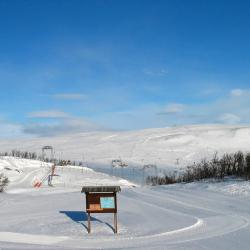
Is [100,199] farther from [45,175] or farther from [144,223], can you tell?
[45,175]

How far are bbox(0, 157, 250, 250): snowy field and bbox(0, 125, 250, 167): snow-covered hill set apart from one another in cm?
3404

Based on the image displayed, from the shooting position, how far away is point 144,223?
14.0m

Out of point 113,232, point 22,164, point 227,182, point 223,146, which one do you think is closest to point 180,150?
point 223,146

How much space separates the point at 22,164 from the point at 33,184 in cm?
760

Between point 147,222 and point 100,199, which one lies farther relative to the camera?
point 147,222

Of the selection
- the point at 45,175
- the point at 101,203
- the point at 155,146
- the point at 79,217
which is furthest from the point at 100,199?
the point at 155,146

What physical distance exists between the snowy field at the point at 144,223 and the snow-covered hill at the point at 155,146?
112 feet

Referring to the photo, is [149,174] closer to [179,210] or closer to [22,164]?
[22,164]

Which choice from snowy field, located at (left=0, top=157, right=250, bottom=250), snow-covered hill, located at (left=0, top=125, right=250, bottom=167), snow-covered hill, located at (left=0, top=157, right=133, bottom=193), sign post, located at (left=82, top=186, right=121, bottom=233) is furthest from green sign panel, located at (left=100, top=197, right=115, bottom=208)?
snow-covered hill, located at (left=0, top=125, right=250, bottom=167)

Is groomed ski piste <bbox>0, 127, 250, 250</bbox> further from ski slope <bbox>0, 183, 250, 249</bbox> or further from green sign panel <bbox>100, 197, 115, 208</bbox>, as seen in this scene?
green sign panel <bbox>100, 197, 115, 208</bbox>

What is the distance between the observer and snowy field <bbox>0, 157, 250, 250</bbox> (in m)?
11.0

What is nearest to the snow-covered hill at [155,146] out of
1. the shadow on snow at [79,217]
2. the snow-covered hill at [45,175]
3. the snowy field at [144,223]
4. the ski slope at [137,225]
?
the snow-covered hill at [45,175]

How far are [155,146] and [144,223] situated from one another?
5495 centimetres

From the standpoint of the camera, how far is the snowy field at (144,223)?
11.0 meters
